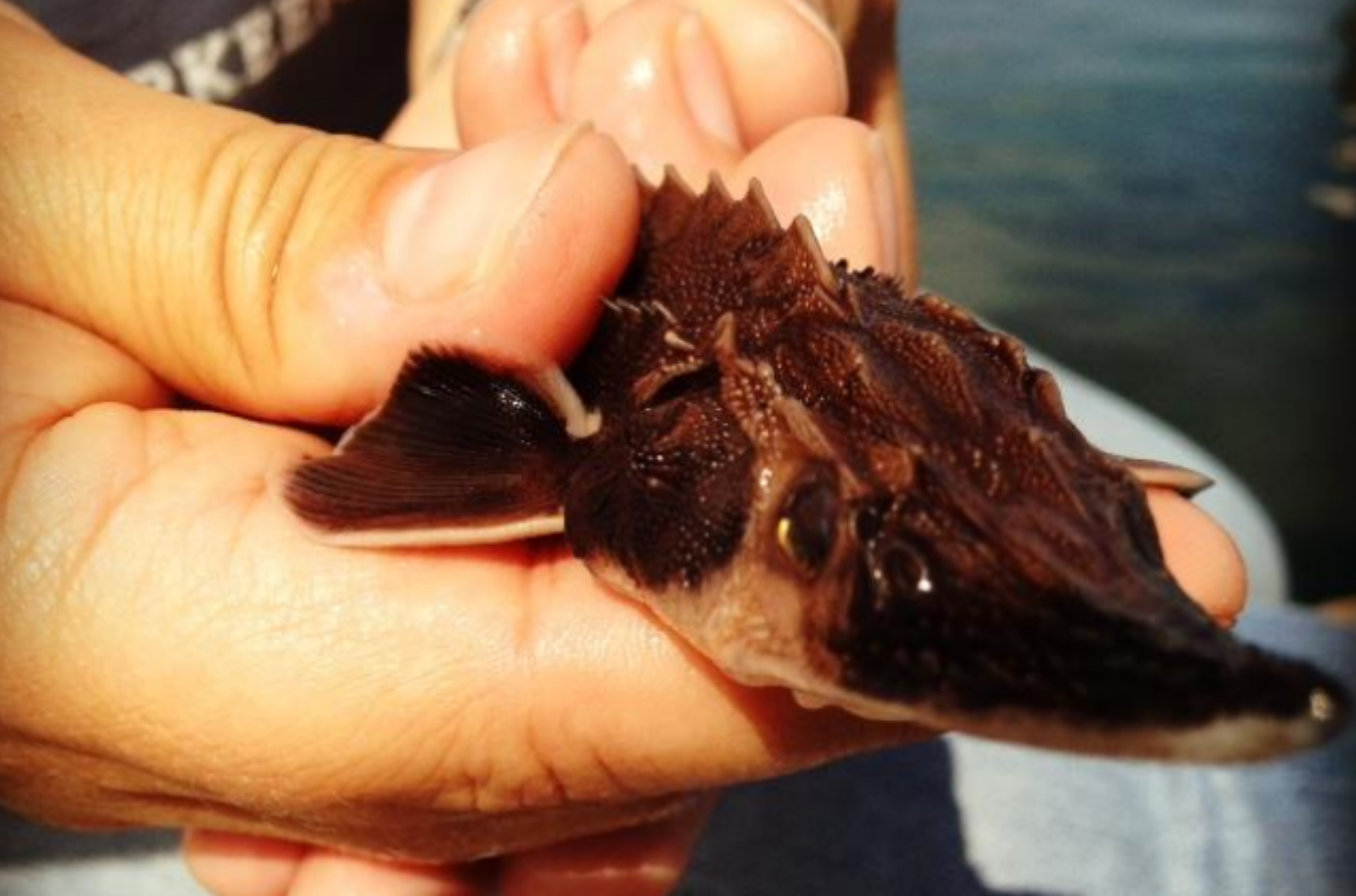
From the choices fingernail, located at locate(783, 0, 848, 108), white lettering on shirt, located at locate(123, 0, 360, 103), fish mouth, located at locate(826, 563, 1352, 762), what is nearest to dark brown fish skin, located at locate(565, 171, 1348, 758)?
fish mouth, located at locate(826, 563, 1352, 762)

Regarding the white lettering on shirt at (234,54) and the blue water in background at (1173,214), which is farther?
the blue water in background at (1173,214)

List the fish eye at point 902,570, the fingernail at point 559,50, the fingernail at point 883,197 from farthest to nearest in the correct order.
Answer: the fingernail at point 559,50 < the fingernail at point 883,197 < the fish eye at point 902,570

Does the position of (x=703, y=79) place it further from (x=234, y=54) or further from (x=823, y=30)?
(x=234, y=54)

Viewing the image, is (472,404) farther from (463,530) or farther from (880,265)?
(880,265)

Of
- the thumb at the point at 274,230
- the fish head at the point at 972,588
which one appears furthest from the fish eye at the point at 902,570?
the thumb at the point at 274,230

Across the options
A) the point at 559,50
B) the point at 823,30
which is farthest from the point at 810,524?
the point at 559,50

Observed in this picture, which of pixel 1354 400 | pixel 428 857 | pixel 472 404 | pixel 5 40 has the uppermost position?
pixel 5 40

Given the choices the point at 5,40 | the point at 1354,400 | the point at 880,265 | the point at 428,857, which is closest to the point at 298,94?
the point at 5,40

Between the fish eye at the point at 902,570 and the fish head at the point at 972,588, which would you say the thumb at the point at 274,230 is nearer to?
the fish head at the point at 972,588
